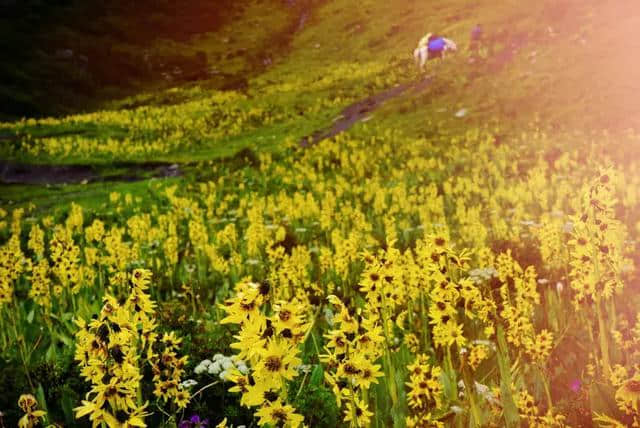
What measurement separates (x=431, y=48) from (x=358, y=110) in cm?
936

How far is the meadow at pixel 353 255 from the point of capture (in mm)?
2945

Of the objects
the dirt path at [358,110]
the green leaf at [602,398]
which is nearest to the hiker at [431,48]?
the dirt path at [358,110]

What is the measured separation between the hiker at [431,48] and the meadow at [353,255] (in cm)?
148

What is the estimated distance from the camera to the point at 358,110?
29.1m

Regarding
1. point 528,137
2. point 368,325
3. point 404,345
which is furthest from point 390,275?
point 528,137

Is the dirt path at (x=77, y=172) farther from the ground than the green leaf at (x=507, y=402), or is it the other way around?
the dirt path at (x=77, y=172)

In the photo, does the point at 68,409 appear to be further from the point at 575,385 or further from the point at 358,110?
the point at 358,110

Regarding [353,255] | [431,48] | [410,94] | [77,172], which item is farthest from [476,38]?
[353,255]

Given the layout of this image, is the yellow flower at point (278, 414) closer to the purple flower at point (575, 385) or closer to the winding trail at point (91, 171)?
the purple flower at point (575, 385)

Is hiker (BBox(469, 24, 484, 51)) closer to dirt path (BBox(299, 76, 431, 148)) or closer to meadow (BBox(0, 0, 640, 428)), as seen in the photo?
meadow (BBox(0, 0, 640, 428))

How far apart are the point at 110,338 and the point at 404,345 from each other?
3.11 meters

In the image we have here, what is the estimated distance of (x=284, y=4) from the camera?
9219 centimetres

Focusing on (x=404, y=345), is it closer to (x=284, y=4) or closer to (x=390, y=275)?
(x=390, y=275)

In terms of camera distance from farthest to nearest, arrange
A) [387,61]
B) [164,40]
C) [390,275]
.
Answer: [164,40], [387,61], [390,275]
